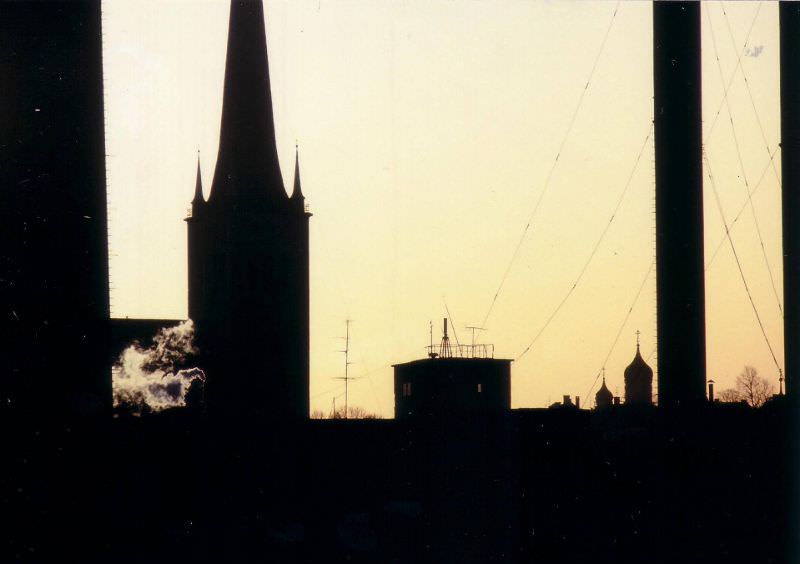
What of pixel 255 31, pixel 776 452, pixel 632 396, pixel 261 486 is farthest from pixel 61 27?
pixel 632 396

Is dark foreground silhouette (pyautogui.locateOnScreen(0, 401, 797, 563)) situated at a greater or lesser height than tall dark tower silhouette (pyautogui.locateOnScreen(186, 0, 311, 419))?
lesser

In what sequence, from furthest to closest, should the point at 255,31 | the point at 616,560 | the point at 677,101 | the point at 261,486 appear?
the point at 255,31 < the point at 261,486 < the point at 677,101 < the point at 616,560

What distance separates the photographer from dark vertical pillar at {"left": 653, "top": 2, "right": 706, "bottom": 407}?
33844mm

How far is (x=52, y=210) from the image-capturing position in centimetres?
3231

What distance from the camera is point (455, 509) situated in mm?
35562

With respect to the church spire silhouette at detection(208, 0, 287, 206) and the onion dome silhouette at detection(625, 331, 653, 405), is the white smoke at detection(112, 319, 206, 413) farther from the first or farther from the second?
the onion dome silhouette at detection(625, 331, 653, 405)

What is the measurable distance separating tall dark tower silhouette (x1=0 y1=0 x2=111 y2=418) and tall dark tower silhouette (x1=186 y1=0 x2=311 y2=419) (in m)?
29.9

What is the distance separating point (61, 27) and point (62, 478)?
939 cm

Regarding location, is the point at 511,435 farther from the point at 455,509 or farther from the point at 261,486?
the point at 261,486

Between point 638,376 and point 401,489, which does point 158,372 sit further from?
point 638,376

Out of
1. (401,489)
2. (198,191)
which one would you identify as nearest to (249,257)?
(198,191)

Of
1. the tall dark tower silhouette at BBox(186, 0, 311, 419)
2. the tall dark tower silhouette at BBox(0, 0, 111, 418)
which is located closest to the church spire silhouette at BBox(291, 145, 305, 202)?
the tall dark tower silhouette at BBox(186, 0, 311, 419)

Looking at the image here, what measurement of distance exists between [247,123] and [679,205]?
33.3 m

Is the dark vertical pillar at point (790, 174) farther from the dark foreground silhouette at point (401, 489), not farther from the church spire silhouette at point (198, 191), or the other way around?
the church spire silhouette at point (198, 191)
